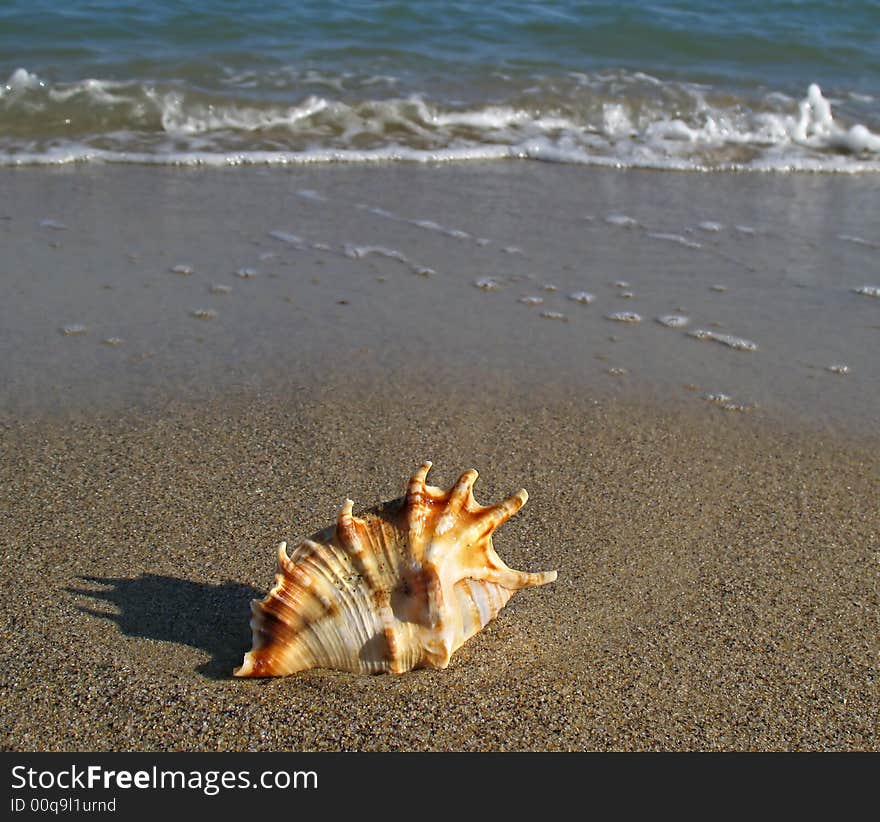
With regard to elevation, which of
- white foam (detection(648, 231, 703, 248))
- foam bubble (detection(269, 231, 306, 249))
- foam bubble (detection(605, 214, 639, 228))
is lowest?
foam bubble (detection(269, 231, 306, 249))

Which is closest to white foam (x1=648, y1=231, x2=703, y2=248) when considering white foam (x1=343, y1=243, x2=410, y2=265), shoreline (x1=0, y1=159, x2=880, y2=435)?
shoreline (x1=0, y1=159, x2=880, y2=435)

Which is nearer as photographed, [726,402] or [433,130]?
[726,402]

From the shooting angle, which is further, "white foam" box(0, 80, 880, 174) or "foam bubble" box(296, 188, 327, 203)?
"white foam" box(0, 80, 880, 174)

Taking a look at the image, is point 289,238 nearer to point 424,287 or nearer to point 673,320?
point 424,287

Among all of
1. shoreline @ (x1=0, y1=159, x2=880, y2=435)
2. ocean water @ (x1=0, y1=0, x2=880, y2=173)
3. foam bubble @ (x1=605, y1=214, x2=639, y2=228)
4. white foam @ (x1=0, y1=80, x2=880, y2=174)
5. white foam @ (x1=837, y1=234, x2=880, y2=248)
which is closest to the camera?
shoreline @ (x1=0, y1=159, x2=880, y2=435)

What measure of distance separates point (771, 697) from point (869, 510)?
1.16 m

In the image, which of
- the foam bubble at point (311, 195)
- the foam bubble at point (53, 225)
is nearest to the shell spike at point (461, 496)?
the foam bubble at point (53, 225)

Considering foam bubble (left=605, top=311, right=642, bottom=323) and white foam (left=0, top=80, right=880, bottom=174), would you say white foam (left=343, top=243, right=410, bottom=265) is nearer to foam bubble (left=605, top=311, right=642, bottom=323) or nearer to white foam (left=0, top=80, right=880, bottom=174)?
foam bubble (left=605, top=311, right=642, bottom=323)

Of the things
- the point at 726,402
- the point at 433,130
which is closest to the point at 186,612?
the point at 726,402

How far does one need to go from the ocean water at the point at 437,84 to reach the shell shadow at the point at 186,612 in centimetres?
496

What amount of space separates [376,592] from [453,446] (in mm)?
1406

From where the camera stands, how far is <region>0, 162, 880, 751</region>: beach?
8.12 feet

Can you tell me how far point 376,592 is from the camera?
2396 millimetres

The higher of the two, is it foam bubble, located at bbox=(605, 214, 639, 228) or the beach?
foam bubble, located at bbox=(605, 214, 639, 228)
